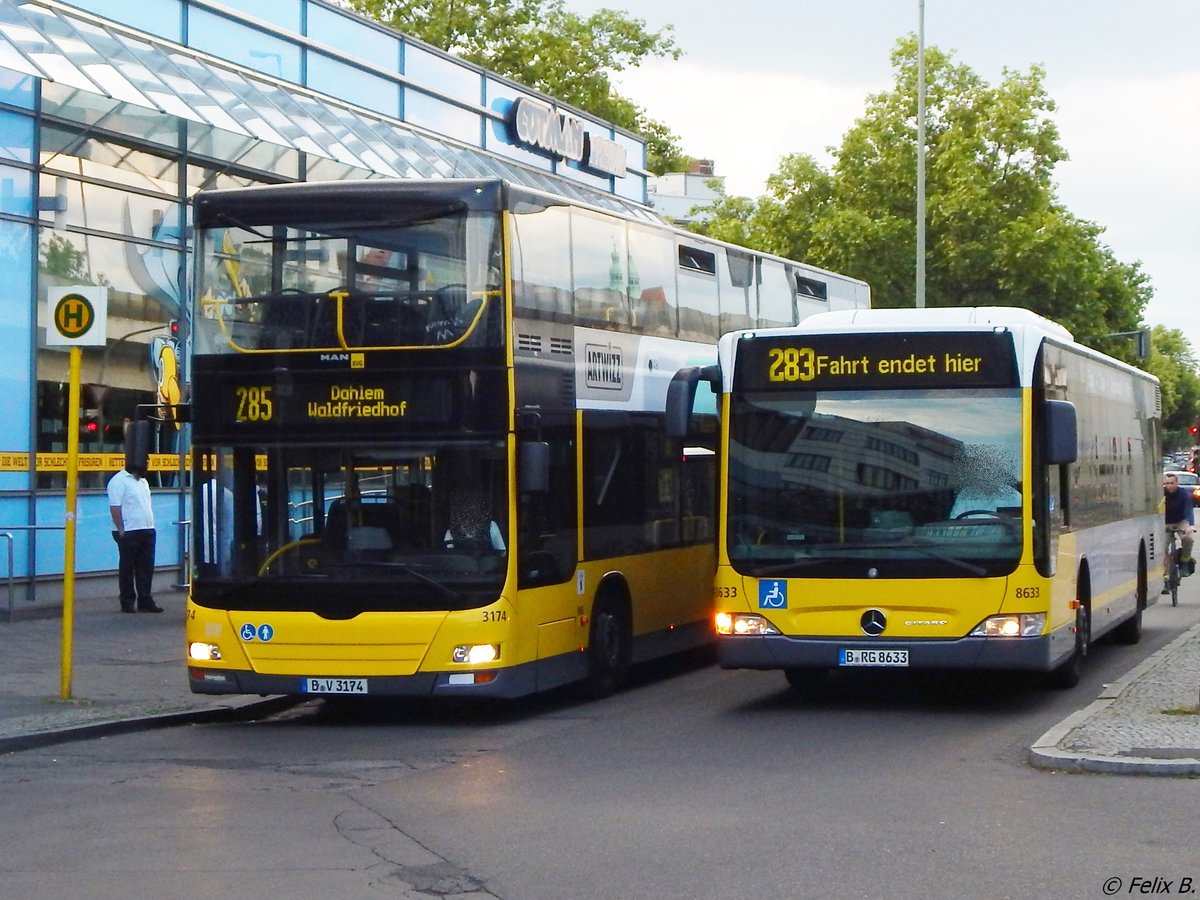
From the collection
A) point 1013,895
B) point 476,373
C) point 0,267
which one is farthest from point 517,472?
point 0,267

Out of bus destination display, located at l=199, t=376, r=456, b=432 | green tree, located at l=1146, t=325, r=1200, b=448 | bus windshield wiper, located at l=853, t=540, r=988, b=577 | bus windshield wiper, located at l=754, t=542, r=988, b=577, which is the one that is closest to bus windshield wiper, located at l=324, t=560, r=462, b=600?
bus destination display, located at l=199, t=376, r=456, b=432

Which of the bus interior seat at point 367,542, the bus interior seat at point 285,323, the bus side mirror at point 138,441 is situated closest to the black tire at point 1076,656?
the bus interior seat at point 367,542

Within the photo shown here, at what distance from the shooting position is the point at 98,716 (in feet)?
44.3

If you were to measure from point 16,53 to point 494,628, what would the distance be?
9.25 m

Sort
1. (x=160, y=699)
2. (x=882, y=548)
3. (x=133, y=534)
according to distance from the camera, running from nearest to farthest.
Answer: (x=882, y=548) → (x=160, y=699) → (x=133, y=534)

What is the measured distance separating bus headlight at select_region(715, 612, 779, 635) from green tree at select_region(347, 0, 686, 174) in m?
42.4

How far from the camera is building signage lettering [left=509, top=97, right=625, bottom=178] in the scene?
A: 3291 cm

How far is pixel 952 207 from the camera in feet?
193

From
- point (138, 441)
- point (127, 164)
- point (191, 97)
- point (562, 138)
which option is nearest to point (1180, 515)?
point (562, 138)

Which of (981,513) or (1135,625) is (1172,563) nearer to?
(1135,625)

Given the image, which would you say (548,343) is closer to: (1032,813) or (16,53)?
(1032,813)

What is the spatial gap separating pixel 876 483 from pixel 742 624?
4.66ft

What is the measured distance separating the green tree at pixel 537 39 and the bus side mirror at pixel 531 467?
42691mm

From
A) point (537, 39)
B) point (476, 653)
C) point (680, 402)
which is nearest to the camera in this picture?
point (476, 653)
